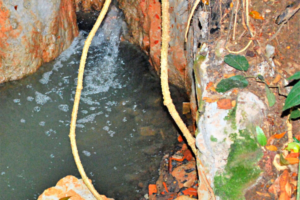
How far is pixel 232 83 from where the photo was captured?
165 cm

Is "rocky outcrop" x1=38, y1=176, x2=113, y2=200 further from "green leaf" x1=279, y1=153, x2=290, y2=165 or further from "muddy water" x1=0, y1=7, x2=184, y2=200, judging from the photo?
"green leaf" x1=279, y1=153, x2=290, y2=165

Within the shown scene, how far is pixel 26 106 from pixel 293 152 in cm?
297

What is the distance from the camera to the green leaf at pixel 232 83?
1627 millimetres

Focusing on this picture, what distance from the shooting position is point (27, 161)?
2.67 meters

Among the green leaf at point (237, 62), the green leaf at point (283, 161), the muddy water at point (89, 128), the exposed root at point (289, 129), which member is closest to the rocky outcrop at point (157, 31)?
the muddy water at point (89, 128)

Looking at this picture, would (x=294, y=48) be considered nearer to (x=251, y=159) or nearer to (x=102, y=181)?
(x=251, y=159)

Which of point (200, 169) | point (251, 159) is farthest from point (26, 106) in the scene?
point (251, 159)

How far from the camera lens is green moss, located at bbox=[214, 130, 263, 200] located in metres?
1.45

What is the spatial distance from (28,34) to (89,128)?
1600mm

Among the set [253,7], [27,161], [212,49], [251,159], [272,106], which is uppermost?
[253,7]

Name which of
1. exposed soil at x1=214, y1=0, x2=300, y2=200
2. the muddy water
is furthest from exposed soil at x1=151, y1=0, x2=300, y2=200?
the muddy water

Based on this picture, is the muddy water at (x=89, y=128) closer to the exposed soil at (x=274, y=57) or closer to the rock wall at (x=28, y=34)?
the rock wall at (x=28, y=34)

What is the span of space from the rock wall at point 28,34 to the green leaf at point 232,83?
2.86 metres

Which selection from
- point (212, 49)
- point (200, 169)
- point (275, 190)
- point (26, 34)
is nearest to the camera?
point (275, 190)
